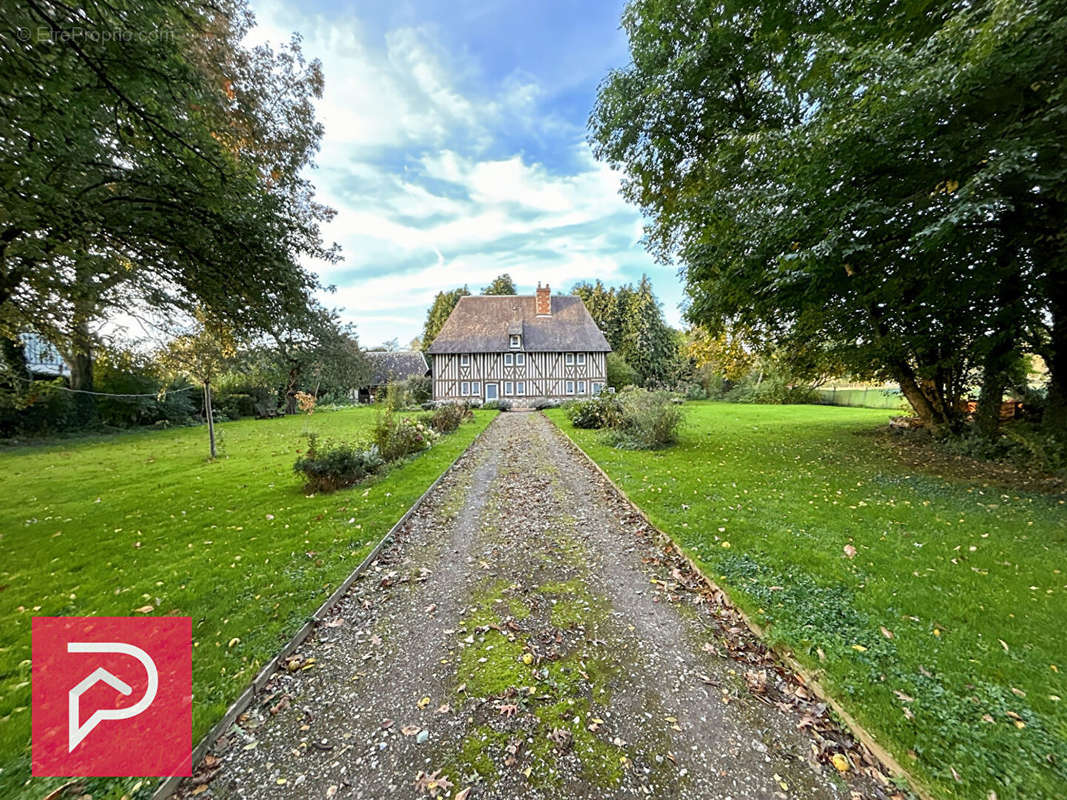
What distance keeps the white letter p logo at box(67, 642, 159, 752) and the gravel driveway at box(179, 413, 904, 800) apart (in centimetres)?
71

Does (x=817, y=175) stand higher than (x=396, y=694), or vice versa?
(x=817, y=175)

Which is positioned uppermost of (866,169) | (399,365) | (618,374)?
(866,169)

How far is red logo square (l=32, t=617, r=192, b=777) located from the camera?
217 centimetres

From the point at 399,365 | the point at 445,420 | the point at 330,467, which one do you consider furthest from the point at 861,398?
the point at 399,365

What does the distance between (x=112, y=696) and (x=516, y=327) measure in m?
27.2

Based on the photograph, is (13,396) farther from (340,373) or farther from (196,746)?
(196,746)

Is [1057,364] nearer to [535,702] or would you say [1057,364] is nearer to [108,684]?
[535,702]

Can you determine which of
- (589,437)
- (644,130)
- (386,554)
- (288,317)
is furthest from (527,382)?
(386,554)

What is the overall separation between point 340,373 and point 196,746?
297 inches

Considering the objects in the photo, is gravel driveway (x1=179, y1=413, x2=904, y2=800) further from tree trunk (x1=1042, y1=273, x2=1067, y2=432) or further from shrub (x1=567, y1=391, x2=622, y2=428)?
shrub (x1=567, y1=391, x2=622, y2=428)

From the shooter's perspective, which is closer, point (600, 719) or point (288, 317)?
point (600, 719)

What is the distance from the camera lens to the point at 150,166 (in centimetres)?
514

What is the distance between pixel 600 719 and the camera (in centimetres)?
246

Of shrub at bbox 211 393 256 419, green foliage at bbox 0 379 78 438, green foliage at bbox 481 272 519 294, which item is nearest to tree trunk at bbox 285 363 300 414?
shrub at bbox 211 393 256 419
